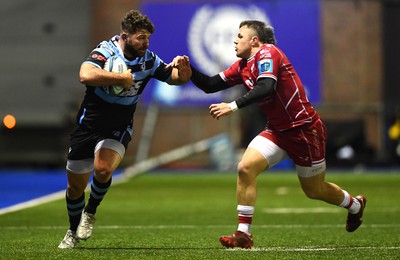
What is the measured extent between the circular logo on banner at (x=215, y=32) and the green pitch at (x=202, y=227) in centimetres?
954

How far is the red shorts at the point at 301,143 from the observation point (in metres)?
7.80

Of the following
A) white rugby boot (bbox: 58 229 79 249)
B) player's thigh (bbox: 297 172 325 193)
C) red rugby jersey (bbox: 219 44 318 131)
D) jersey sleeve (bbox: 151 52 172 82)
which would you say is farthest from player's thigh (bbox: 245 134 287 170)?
white rugby boot (bbox: 58 229 79 249)

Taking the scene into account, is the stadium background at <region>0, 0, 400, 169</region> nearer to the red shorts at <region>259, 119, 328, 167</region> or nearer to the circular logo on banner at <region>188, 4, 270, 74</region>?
the circular logo on banner at <region>188, 4, 270, 74</region>

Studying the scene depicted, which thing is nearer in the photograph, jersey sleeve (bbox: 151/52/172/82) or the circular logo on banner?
jersey sleeve (bbox: 151/52/172/82)

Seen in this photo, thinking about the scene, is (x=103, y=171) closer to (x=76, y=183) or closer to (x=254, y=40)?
(x=76, y=183)

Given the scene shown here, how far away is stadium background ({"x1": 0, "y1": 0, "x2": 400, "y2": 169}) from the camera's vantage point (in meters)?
26.9

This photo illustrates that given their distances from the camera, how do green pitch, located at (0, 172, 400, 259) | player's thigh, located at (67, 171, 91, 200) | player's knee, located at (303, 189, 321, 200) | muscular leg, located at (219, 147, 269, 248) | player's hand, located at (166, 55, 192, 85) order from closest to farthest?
green pitch, located at (0, 172, 400, 259) < muscular leg, located at (219, 147, 269, 248) < player's thigh, located at (67, 171, 91, 200) < player's knee, located at (303, 189, 321, 200) < player's hand, located at (166, 55, 192, 85)

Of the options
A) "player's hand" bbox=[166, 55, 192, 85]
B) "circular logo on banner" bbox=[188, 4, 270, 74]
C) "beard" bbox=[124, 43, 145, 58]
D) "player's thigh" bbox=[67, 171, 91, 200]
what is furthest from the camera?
"circular logo on banner" bbox=[188, 4, 270, 74]

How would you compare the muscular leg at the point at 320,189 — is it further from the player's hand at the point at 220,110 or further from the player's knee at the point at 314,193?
the player's hand at the point at 220,110

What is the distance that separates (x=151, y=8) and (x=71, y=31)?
248 centimetres

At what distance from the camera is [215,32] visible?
26.8 m

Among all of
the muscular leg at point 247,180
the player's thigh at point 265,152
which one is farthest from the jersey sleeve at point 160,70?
the muscular leg at point 247,180

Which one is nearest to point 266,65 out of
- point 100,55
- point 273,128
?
point 273,128

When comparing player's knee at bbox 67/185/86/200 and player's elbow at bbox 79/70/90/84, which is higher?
player's elbow at bbox 79/70/90/84
